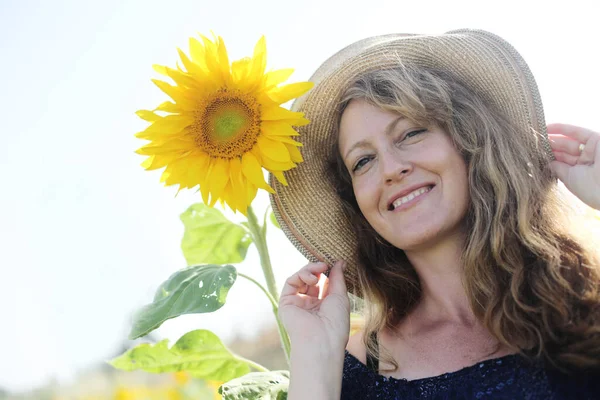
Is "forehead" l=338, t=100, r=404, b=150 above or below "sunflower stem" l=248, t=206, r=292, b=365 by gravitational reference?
above

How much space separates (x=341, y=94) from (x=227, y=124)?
1.61ft

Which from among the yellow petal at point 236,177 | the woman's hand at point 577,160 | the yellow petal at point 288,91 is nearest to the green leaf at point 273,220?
the yellow petal at point 236,177

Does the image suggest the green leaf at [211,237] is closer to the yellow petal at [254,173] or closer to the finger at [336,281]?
the finger at [336,281]

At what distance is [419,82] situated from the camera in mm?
2314

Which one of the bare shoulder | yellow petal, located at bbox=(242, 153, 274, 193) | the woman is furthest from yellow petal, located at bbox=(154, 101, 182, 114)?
the bare shoulder

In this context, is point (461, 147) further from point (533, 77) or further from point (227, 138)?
point (227, 138)

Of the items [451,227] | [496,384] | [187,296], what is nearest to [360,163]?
[451,227]

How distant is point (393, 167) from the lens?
221cm

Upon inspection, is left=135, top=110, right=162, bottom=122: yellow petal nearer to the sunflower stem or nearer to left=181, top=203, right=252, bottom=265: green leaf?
the sunflower stem

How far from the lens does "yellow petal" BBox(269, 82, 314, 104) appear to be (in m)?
2.11

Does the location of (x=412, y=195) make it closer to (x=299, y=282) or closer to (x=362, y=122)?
(x=362, y=122)

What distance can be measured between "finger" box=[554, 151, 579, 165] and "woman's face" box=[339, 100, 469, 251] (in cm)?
30

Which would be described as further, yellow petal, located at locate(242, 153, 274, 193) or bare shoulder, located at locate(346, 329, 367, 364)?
bare shoulder, located at locate(346, 329, 367, 364)

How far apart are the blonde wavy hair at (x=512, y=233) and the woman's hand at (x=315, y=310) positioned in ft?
0.73
